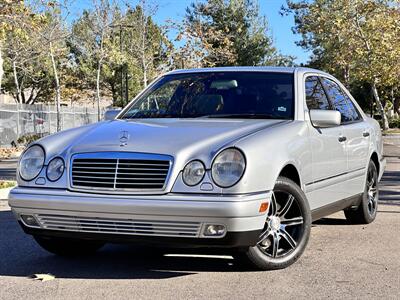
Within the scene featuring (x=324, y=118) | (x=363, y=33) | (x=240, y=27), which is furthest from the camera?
(x=240, y=27)

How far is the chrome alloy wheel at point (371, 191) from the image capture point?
7.19m

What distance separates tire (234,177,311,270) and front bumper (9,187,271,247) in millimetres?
299

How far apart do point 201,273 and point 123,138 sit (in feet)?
4.19

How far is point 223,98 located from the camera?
5.83 meters

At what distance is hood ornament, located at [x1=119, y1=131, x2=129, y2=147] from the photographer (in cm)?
473

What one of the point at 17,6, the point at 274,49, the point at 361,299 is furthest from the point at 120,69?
the point at 361,299

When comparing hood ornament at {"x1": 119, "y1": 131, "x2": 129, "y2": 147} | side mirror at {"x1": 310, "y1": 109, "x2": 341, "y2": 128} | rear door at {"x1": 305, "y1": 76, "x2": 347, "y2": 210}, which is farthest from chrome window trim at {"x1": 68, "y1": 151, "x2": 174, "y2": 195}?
side mirror at {"x1": 310, "y1": 109, "x2": 341, "y2": 128}

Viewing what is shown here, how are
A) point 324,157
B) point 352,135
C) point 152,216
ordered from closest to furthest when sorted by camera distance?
point 152,216 → point 324,157 → point 352,135

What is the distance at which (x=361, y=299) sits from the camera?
14.2 ft

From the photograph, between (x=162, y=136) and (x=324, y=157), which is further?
(x=324, y=157)

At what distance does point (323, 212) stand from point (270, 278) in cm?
124

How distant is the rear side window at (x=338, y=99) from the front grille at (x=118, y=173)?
8.92ft

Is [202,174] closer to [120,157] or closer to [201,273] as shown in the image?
[120,157]

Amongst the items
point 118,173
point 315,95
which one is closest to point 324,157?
point 315,95
